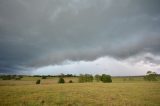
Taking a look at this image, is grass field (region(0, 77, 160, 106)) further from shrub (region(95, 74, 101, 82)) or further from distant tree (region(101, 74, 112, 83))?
shrub (region(95, 74, 101, 82))

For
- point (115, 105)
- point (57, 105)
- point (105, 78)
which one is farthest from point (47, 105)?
point (105, 78)

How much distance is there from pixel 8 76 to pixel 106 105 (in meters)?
193

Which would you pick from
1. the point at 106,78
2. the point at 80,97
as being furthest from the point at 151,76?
the point at 80,97

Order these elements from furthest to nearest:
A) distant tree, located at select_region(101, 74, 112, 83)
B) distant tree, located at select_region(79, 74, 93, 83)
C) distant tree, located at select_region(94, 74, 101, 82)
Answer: distant tree, located at select_region(94, 74, 101, 82)
distant tree, located at select_region(79, 74, 93, 83)
distant tree, located at select_region(101, 74, 112, 83)

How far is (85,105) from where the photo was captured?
23.4m

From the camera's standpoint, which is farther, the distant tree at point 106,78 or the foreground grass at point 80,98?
the distant tree at point 106,78

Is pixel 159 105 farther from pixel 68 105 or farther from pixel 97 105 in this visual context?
pixel 68 105

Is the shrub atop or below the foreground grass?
atop

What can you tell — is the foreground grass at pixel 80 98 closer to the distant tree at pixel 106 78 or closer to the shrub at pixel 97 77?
the distant tree at pixel 106 78

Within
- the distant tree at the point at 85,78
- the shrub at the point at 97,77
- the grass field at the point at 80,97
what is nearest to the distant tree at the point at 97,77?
the shrub at the point at 97,77

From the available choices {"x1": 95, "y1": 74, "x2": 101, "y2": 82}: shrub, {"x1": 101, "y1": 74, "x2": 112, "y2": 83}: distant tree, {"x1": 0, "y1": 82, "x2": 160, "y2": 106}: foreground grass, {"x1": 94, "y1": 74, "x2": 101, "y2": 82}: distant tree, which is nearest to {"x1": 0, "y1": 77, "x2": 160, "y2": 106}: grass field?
{"x1": 0, "y1": 82, "x2": 160, "y2": 106}: foreground grass

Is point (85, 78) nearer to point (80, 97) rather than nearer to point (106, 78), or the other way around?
point (106, 78)

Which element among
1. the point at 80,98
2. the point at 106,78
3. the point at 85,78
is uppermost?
the point at 85,78

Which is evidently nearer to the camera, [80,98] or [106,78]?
[80,98]
